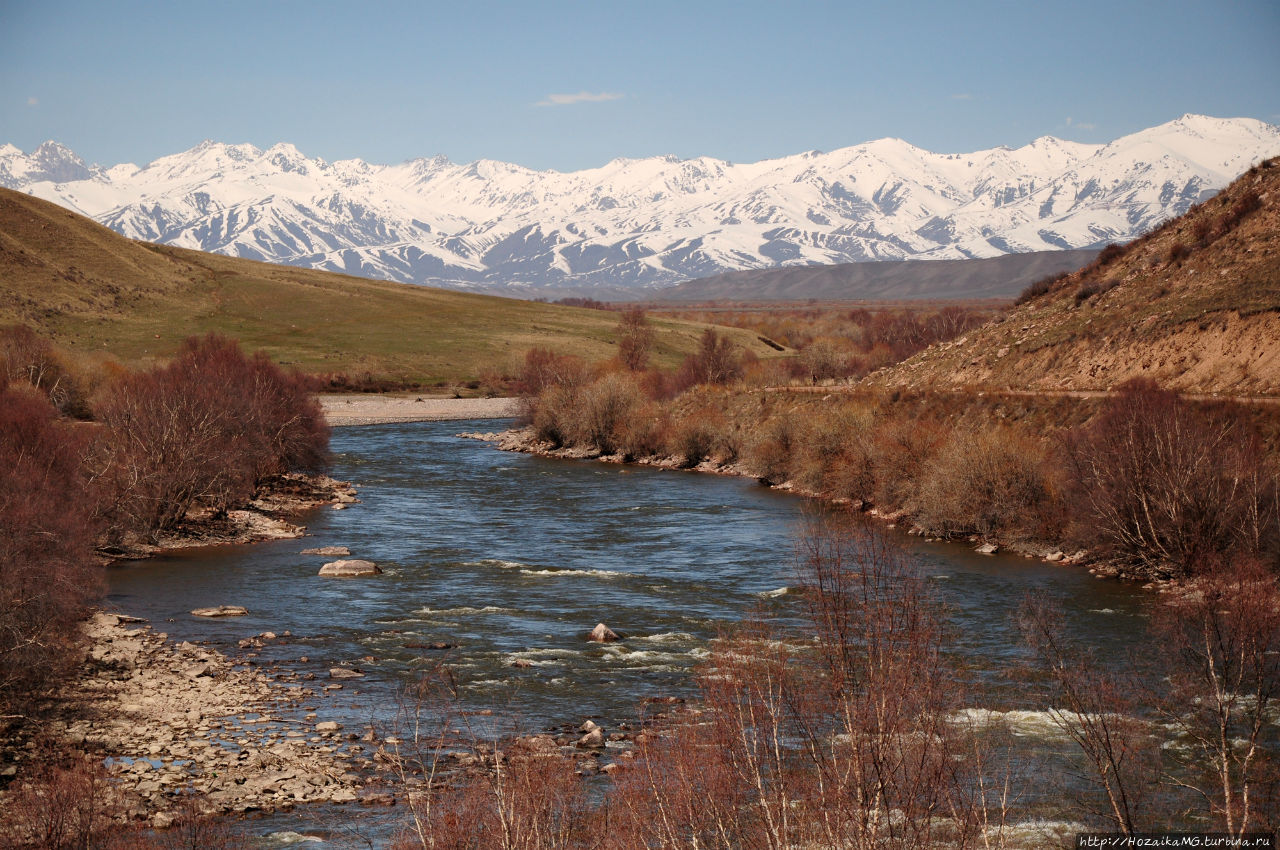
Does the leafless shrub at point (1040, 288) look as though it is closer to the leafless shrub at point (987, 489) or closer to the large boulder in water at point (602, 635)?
the leafless shrub at point (987, 489)

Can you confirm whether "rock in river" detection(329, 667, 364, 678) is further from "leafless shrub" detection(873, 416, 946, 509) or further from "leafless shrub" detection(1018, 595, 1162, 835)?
"leafless shrub" detection(873, 416, 946, 509)

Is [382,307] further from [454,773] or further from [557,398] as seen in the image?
[454,773]

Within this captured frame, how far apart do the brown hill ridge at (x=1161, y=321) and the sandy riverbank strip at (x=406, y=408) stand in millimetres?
37131

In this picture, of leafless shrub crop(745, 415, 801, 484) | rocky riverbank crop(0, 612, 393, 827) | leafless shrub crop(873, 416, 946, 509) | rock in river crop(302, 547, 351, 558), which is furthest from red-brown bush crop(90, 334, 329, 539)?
leafless shrub crop(873, 416, 946, 509)

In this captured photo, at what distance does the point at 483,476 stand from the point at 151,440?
22.8m

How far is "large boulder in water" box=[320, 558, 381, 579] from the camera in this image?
36.4 m

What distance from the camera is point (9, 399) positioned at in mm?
37000

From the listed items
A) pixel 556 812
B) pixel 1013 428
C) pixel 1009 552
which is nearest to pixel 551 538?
pixel 1009 552

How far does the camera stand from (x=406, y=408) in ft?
334

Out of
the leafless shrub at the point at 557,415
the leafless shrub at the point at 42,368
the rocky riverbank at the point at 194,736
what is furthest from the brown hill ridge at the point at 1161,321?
the leafless shrub at the point at 42,368

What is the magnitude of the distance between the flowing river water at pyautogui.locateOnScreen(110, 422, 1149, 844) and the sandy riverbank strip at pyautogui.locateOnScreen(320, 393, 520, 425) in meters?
39.9

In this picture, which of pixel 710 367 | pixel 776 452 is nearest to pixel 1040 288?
pixel 776 452

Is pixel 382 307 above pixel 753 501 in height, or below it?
above

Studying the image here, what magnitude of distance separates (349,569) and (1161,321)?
40076mm
